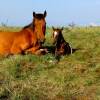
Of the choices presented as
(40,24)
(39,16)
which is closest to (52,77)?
(40,24)

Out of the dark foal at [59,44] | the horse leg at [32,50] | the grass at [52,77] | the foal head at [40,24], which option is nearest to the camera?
the grass at [52,77]

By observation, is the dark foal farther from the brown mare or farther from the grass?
the brown mare

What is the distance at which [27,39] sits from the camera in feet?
40.3

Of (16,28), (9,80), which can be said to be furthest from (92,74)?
(16,28)

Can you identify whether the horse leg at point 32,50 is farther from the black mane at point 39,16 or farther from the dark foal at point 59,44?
the black mane at point 39,16

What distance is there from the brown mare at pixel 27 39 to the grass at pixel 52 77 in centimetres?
57

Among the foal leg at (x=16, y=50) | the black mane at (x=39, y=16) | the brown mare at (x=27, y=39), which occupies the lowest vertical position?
the foal leg at (x=16, y=50)

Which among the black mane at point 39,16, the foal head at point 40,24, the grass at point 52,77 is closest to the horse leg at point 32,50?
the foal head at point 40,24

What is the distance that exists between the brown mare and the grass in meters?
0.57

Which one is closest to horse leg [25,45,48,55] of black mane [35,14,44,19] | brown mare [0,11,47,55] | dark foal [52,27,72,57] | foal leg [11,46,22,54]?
brown mare [0,11,47,55]

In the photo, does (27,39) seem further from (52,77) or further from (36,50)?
(52,77)

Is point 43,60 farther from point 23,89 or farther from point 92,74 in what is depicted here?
point 23,89

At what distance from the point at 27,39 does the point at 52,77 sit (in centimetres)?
304

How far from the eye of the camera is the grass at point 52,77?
8109 mm
